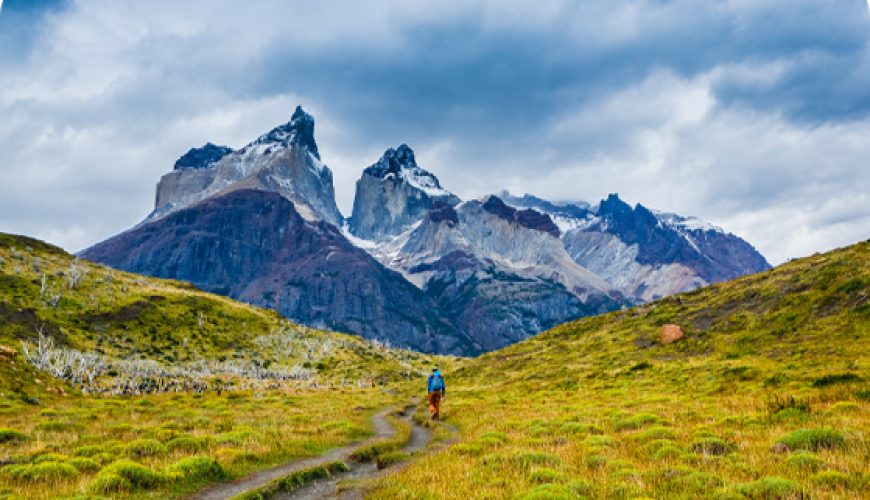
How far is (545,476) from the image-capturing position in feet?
44.0

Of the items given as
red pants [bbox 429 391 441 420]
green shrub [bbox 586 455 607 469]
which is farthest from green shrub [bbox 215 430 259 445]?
green shrub [bbox 586 455 607 469]

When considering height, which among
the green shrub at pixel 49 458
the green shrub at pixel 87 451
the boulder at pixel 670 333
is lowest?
the green shrub at pixel 87 451

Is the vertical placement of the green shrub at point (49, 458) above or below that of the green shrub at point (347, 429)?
above

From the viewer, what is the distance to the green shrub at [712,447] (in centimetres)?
1538

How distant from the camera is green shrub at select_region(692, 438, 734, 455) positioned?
50.5 feet

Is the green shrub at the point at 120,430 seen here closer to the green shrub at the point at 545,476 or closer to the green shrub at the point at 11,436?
the green shrub at the point at 11,436

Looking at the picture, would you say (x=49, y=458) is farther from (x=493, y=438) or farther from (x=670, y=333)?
(x=670, y=333)

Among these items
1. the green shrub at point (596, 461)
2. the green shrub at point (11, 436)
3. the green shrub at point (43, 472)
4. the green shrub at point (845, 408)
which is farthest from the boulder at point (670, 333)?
the green shrub at point (11, 436)

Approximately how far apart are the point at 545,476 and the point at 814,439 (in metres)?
8.39

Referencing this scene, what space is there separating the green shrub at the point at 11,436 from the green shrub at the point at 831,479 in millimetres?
29078

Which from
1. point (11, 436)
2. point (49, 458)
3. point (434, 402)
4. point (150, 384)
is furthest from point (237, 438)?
point (150, 384)

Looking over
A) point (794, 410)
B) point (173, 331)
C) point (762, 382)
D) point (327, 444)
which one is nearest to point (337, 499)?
point (327, 444)

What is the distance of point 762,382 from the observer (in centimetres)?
3027

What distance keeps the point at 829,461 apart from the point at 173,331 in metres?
A: 140
